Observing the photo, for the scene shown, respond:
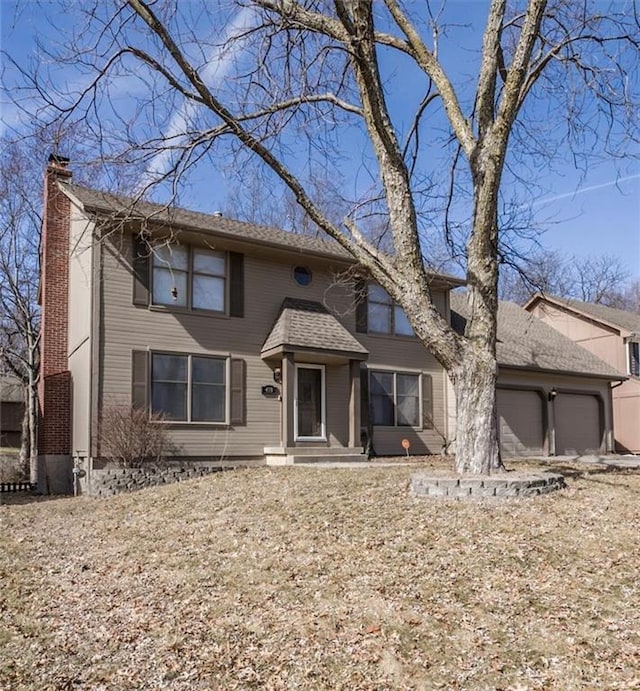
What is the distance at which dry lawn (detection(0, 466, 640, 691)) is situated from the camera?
14.6 ft

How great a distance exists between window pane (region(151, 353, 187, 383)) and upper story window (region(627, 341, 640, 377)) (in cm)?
1727

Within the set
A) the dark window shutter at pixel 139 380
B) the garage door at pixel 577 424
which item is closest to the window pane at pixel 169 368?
the dark window shutter at pixel 139 380

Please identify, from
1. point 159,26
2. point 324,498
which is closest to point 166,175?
point 159,26

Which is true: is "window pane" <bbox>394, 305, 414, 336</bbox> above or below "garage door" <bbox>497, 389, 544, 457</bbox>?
above

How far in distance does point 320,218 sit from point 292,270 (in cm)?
646

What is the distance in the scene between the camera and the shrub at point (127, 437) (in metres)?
12.2

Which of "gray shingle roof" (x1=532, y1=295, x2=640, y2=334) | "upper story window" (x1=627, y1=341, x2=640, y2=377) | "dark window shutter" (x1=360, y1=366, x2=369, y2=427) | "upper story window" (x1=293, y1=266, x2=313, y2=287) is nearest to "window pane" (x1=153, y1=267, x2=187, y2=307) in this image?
"upper story window" (x1=293, y1=266, x2=313, y2=287)

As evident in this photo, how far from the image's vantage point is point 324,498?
8641mm

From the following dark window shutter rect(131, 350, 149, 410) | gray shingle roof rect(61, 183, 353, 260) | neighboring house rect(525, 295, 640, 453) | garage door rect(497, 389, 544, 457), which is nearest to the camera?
gray shingle roof rect(61, 183, 353, 260)

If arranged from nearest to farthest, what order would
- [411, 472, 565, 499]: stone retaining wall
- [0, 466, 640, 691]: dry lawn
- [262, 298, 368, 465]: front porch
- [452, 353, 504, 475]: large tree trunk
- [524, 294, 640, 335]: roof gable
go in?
[0, 466, 640, 691]: dry lawn < [411, 472, 565, 499]: stone retaining wall < [452, 353, 504, 475]: large tree trunk < [262, 298, 368, 465]: front porch < [524, 294, 640, 335]: roof gable

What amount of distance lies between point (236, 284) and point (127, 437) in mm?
4032

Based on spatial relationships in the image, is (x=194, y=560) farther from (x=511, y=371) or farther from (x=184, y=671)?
(x=511, y=371)

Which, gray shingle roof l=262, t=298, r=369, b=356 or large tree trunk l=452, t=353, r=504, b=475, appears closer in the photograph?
large tree trunk l=452, t=353, r=504, b=475

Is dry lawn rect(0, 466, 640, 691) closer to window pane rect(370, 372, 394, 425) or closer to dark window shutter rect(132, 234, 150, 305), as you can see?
dark window shutter rect(132, 234, 150, 305)
